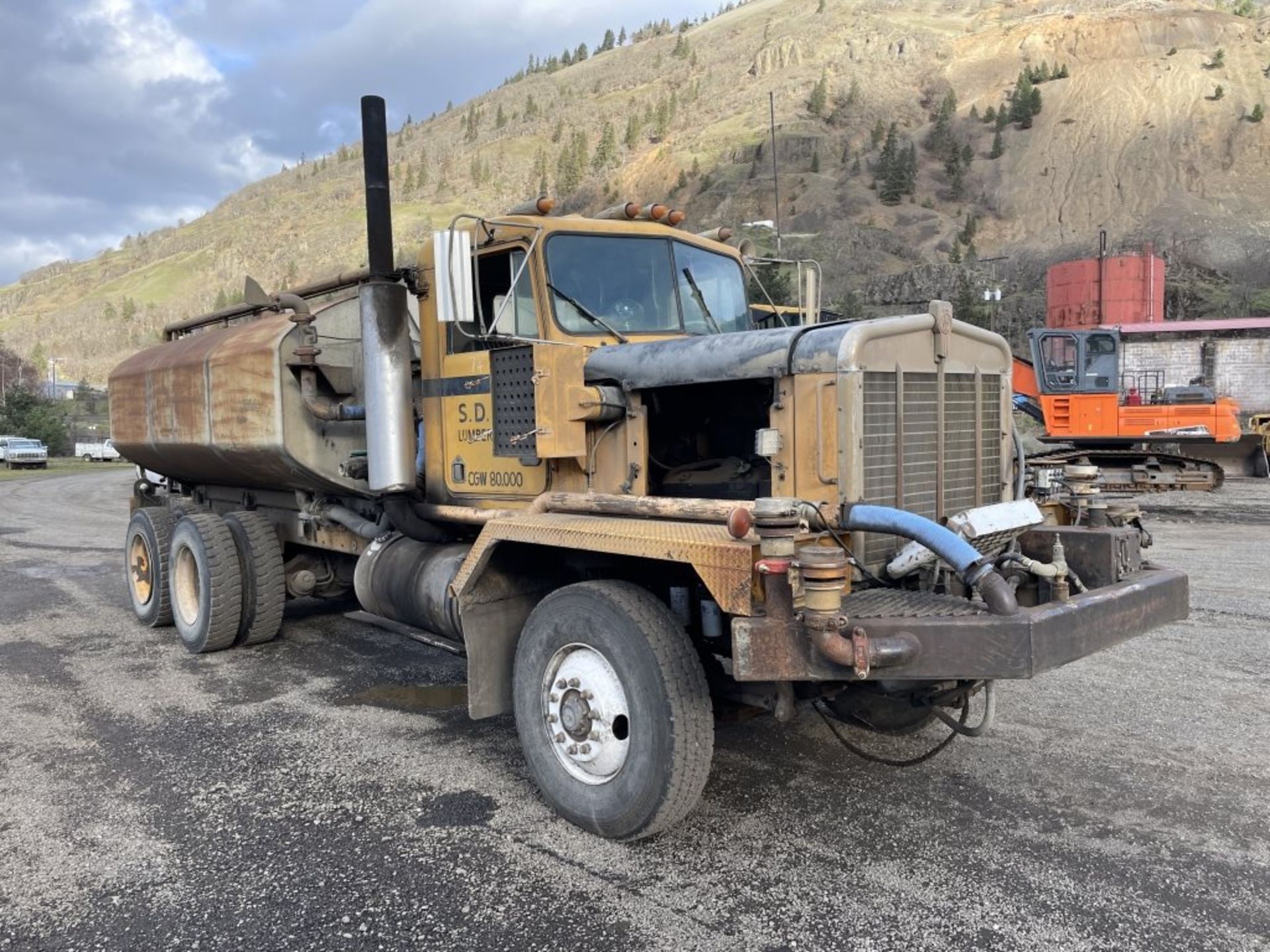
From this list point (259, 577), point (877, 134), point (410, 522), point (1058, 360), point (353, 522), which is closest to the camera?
point (410, 522)

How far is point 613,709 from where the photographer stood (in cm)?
399

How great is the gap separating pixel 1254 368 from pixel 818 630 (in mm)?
28704

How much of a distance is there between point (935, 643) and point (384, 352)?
3590mm

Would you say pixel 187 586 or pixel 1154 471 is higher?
pixel 1154 471

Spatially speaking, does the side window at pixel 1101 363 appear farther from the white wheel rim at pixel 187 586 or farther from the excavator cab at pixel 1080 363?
the white wheel rim at pixel 187 586

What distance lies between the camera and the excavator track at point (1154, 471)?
57.9 feet

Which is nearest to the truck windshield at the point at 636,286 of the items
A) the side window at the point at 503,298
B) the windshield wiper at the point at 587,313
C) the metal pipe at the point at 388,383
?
the windshield wiper at the point at 587,313

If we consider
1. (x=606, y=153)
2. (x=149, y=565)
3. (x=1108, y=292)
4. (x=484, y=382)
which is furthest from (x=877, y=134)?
(x=484, y=382)

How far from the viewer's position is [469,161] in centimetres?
12438

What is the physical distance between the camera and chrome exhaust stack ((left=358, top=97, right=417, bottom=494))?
18.3ft

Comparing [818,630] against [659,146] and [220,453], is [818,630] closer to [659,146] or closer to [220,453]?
[220,453]

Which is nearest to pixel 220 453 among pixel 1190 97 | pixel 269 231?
pixel 1190 97

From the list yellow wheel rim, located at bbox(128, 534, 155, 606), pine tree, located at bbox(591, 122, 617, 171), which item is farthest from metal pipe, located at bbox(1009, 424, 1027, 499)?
pine tree, located at bbox(591, 122, 617, 171)

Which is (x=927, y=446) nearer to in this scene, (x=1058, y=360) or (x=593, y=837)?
(x=593, y=837)
